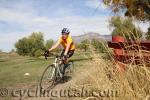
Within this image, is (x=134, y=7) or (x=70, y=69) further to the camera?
(x=134, y=7)

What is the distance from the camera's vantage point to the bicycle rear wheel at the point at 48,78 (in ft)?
41.1

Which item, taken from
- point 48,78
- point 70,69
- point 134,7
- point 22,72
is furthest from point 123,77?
point 134,7

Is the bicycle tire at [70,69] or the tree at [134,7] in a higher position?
the tree at [134,7]

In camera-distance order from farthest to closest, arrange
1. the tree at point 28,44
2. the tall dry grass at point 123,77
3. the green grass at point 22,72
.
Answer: the tree at point 28,44 → the green grass at point 22,72 → the tall dry grass at point 123,77

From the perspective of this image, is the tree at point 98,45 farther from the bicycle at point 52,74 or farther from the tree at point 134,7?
the tree at point 134,7

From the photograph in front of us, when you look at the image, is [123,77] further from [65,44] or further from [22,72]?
[22,72]

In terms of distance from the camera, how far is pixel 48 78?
12.8 meters

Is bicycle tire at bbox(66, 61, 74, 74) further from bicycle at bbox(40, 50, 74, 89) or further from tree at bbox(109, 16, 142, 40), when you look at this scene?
tree at bbox(109, 16, 142, 40)

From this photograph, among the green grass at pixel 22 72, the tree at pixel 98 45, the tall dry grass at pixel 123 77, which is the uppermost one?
the tree at pixel 98 45

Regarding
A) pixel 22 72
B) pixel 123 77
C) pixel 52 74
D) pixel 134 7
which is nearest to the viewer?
pixel 123 77

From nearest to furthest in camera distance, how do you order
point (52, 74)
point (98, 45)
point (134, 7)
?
point (98, 45)
point (52, 74)
point (134, 7)

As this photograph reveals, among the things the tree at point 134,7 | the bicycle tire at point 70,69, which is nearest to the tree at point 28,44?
the tree at point 134,7

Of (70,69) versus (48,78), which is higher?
(70,69)

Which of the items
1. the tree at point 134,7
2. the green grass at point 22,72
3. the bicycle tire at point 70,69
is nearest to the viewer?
the bicycle tire at point 70,69
